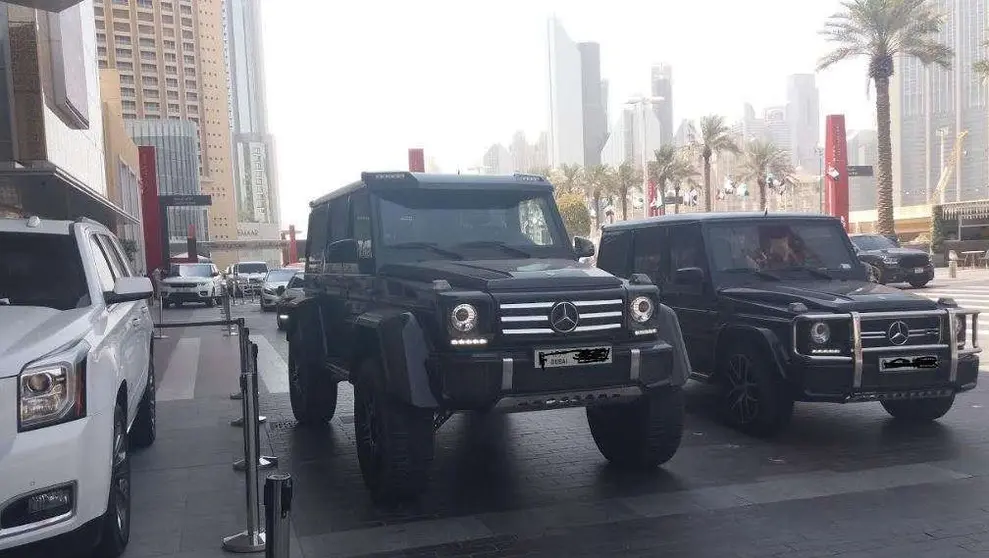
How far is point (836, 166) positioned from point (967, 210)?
5841mm

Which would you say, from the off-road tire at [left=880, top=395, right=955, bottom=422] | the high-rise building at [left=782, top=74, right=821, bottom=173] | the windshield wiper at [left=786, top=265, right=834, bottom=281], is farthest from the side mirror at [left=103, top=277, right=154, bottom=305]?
the high-rise building at [left=782, top=74, right=821, bottom=173]

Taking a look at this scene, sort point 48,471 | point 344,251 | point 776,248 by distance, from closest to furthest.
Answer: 1. point 48,471
2. point 344,251
3. point 776,248

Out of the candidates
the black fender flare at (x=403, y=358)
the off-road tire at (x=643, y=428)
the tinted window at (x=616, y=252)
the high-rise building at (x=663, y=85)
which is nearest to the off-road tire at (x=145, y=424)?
the black fender flare at (x=403, y=358)

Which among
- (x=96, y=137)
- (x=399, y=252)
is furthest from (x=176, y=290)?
(x=399, y=252)

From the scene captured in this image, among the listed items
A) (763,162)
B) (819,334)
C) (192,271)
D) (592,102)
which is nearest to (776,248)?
(819,334)

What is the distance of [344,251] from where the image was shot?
6.25 meters

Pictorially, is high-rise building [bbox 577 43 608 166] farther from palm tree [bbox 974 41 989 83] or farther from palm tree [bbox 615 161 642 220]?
palm tree [bbox 974 41 989 83]

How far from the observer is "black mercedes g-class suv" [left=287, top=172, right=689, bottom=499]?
5043 millimetres

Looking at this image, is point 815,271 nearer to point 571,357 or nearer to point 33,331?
point 571,357

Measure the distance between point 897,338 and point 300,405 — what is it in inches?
210

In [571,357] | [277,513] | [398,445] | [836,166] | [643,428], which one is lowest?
[643,428]

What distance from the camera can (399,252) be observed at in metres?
6.09

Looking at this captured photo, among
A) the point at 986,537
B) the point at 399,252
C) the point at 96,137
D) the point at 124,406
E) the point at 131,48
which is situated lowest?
the point at 986,537

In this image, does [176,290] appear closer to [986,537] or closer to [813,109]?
[986,537]
